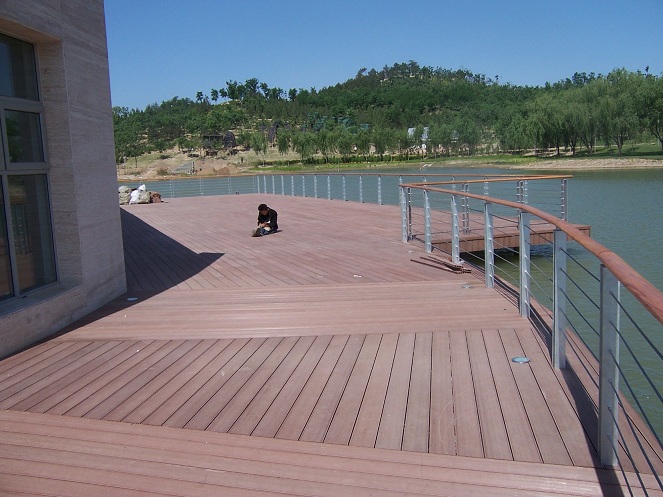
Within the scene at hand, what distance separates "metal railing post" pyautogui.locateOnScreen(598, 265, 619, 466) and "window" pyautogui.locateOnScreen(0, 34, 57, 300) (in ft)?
10.9

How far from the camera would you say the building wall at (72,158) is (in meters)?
3.92

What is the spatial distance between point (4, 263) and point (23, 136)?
0.81 m

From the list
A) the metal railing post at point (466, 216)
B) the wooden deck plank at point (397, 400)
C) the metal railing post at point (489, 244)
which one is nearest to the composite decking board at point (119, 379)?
the wooden deck plank at point (397, 400)

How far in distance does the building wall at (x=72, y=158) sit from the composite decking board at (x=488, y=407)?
2.55m

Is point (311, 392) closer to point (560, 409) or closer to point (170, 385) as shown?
point (170, 385)

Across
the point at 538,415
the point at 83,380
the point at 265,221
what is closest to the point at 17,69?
the point at 83,380

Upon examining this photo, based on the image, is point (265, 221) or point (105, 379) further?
point (265, 221)

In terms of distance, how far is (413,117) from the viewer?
90438mm

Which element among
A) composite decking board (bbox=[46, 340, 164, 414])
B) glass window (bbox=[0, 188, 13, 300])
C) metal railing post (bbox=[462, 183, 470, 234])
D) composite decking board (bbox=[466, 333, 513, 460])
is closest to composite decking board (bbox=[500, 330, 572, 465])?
composite decking board (bbox=[466, 333, 513, 460])

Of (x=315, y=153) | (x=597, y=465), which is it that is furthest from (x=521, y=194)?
(x=315, y=153)

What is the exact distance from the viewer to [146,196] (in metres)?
17.7

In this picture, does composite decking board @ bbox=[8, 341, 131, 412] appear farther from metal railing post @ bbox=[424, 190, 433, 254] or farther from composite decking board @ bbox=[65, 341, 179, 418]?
metal railing post @ bbox=[424, 190, 433, 254]

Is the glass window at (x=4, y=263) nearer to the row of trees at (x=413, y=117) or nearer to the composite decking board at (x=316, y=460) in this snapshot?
the composite decking board at (x=316, y=460)

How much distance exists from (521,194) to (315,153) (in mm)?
58652
